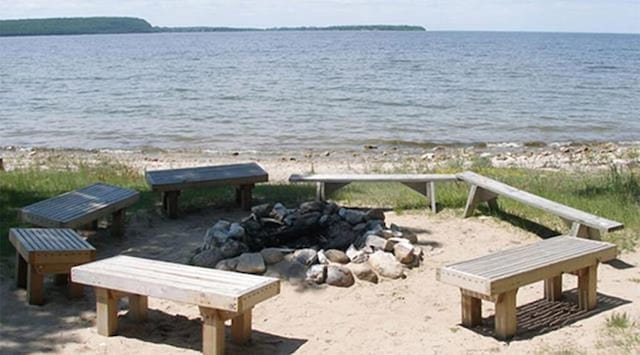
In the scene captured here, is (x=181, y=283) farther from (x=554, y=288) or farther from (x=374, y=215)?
(x=374, y=215)

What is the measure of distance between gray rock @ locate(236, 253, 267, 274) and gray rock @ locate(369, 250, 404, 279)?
3.12 feet

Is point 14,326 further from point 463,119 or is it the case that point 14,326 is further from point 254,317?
point 463,119

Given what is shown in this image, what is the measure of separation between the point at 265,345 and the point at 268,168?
9.81 m

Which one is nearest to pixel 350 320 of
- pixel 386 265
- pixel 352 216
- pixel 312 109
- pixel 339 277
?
pixel 339 277

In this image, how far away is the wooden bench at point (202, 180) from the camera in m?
8.35

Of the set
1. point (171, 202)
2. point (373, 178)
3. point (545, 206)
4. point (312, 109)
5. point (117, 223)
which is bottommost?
point (117, 223)

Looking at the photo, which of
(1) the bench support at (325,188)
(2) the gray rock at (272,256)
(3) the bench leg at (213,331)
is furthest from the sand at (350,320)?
(1) the bench support at (325,188)

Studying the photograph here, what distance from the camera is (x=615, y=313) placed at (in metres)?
5.64

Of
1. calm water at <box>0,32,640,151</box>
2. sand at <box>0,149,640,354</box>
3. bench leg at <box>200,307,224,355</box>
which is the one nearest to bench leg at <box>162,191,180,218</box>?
sand at <box>0,149,640,354</box>

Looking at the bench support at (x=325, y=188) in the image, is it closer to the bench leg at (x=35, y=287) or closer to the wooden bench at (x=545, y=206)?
the wooden bench at (x=545, y=206)

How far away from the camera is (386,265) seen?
21.6 feet

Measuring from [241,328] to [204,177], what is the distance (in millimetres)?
3807

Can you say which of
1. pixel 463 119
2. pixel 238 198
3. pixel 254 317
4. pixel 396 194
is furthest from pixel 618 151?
pixel 254 317

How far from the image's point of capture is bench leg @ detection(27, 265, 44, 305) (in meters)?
5.77
